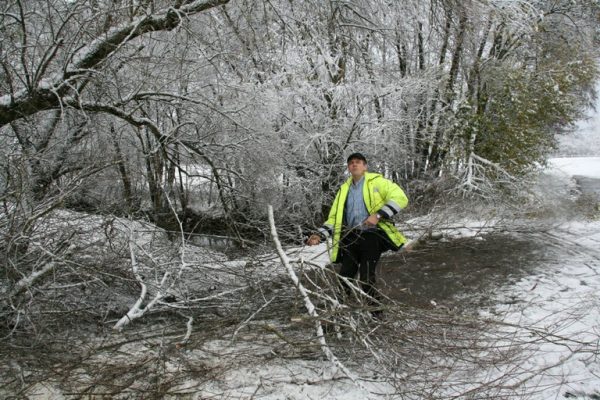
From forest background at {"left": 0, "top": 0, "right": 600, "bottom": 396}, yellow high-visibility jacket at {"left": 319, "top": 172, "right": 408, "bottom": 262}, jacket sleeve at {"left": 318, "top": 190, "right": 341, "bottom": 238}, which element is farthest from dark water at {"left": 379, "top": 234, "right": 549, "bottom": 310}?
forest background at {"left": 0, "top": 0, "right": 600, "bottom": 396}

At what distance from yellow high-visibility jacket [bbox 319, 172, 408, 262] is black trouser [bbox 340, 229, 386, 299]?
0.26ft

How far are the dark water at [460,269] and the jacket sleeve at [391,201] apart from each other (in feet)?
3.20

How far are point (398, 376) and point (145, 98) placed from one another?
4437mm

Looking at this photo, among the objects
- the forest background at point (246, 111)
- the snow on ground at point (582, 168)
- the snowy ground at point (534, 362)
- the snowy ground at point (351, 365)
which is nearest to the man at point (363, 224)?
the snowy ground at point (351, 365)

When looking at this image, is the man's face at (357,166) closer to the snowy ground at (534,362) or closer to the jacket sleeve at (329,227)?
the jacket sleeve at (329,227)

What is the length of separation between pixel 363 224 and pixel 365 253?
0.92 feet

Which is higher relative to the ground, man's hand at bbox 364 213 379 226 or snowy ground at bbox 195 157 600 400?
man's hand at bbox 364 213 379 226

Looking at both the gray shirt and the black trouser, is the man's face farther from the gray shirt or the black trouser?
the black trouser

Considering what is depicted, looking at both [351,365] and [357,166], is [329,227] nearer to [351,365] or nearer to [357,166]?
[357,166]

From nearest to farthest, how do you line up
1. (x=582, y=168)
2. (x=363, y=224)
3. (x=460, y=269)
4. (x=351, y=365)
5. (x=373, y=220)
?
(x=351, y=365) < (x=373, y=220) < (x=363, y=224) < (x=460, y=269) < (x=582, y=168)

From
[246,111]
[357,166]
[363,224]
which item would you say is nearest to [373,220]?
[363,224]

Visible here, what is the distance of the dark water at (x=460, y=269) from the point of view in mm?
5770

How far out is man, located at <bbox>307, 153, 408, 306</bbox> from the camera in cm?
461

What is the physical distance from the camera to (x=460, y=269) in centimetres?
682
